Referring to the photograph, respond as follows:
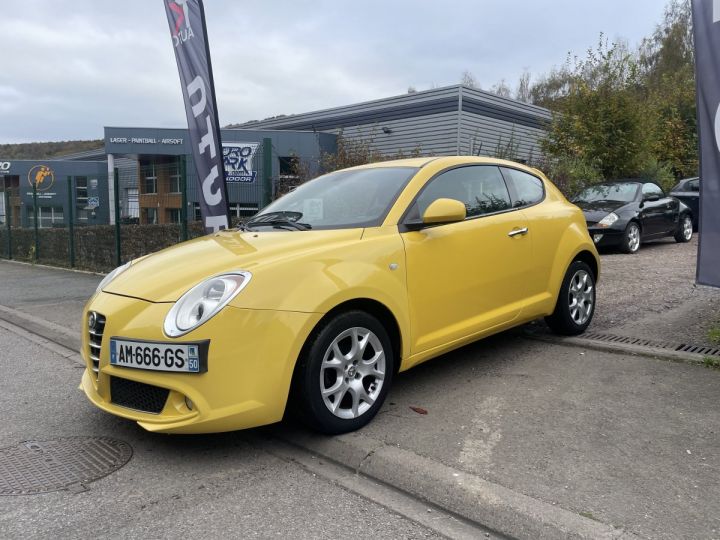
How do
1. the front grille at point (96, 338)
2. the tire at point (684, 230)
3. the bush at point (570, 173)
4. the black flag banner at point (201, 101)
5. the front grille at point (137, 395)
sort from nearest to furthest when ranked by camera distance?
the front grille at point (137, 395), the front grille at point (96, 338), the black flag banner at point (201, 101), the tire at point (684, 230), the bush at point (570, 173)

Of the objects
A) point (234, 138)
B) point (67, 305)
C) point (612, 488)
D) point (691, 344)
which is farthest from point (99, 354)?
point (234, 138)

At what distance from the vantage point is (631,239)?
10922mm

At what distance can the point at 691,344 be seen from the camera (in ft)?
16.4

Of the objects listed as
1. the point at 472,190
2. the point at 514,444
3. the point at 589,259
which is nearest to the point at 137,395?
the point at 514,444

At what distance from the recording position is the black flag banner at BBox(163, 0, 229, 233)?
6762 millimetres

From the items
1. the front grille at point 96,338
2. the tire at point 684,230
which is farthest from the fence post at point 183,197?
the tire at point 684,230

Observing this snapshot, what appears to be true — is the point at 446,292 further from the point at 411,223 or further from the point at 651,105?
the point at 651,105

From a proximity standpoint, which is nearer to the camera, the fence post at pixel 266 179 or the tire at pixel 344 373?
the tire at pixel 344 373

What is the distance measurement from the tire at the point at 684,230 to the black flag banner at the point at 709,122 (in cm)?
900

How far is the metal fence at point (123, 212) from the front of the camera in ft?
31.8

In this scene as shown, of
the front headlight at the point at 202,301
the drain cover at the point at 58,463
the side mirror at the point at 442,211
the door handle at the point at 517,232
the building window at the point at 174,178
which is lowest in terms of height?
the drain cover at the point at 58,463

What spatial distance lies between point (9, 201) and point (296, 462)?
17966 mm

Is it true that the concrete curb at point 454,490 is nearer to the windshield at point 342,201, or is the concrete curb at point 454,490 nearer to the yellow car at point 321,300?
the yellow car at point 321,300

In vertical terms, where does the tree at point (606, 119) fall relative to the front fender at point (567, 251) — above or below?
above
